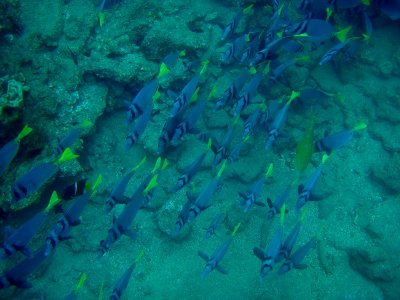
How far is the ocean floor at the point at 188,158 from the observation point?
6203 millimetres

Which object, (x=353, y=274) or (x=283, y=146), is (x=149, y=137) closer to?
(x=283, y=146)

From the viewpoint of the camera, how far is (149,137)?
7.13m

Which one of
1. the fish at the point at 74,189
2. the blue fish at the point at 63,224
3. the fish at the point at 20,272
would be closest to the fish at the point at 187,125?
the fish at the point at 74,189

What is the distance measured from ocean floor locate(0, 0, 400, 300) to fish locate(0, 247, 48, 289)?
166cm

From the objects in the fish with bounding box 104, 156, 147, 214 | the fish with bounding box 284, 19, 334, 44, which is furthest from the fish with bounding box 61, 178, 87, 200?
the fish with bounding box 284, 19, 334, 44

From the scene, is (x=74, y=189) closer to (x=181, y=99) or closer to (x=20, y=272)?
(x=20, y=272)

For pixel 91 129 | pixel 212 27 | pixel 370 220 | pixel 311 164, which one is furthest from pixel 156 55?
pixel 370 220

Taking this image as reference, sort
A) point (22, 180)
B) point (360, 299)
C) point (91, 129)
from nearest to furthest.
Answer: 1. point (22, 180)
2. point (360, 299)
3. point (91, 129)

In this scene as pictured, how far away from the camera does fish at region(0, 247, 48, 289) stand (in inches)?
147

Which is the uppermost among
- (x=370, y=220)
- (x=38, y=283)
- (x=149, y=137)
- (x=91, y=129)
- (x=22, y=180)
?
(x=22, y=180)

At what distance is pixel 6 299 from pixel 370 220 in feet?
→ 24.3

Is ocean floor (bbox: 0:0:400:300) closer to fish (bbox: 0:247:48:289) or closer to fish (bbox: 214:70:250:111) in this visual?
fish (bbox: 214:70:250:111)

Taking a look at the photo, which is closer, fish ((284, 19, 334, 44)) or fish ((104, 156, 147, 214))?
fish ((104, 156, 147, 214))

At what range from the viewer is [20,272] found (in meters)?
3.86
